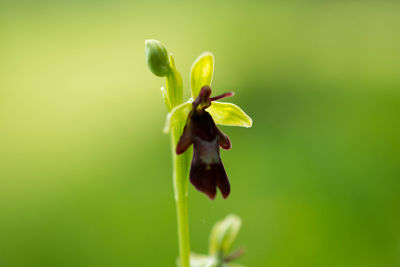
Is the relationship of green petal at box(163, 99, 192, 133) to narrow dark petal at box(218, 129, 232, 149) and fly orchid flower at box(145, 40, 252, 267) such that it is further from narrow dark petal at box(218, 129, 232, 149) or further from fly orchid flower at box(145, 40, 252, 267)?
narrow dark petal at box(218, 129, 232, 149)

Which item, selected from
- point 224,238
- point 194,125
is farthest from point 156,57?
point 224,238

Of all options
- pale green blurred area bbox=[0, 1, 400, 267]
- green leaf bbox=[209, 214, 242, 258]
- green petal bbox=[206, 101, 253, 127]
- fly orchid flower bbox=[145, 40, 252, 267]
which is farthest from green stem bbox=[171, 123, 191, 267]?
pale green blurred area bbox=[0, 1, 400, 267]

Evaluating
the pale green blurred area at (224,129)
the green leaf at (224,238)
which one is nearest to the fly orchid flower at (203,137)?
the green leaf at (224,238)

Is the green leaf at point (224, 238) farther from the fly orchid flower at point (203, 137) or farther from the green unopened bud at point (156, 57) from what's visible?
the green unopened bud at point (156, 57)

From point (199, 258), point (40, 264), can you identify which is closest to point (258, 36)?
point (40, 264)

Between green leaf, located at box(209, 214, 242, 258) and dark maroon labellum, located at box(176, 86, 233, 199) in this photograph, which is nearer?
dark maroon labellum, located at box(176, 86, 233, 199)

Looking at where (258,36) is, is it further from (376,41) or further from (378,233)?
(378,233)

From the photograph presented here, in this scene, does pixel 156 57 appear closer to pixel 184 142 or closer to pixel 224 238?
pixel 184 142
